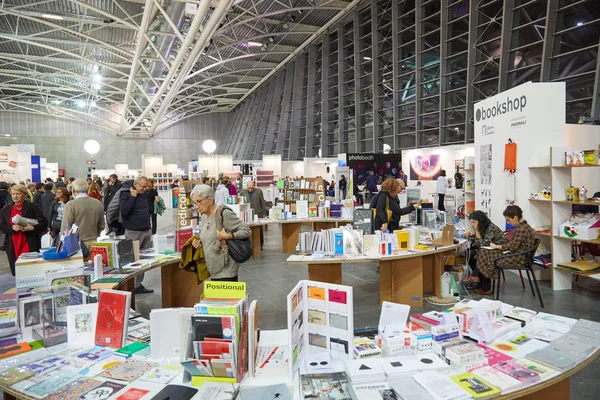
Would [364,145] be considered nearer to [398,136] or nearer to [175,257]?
[398,136]

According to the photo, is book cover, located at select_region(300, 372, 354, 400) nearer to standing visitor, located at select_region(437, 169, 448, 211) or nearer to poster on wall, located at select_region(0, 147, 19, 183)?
standing visitor, located at select_region(437, 169, 448, 211)

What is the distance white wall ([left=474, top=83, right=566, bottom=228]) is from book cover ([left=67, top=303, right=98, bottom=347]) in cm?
584

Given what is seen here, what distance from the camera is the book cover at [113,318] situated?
2395mm

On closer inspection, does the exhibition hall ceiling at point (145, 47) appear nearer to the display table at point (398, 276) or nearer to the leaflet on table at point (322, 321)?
the display table at point (398, 276)

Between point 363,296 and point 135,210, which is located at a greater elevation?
point 135,210

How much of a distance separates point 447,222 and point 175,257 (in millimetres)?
3700

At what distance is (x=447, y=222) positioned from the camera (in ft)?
18.8

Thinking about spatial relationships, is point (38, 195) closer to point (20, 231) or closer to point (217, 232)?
point (20, 231)

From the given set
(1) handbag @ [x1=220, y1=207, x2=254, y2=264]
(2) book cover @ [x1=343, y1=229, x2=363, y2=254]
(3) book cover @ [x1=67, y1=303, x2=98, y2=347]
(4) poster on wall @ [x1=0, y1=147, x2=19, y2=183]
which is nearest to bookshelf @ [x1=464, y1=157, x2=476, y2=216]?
(2) book cover @ [x1=343, y1=229, x2=363, y2=254]

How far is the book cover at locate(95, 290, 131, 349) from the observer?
94.3 inches

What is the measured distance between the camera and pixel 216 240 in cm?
328

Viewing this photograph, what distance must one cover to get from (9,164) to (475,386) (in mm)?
16207

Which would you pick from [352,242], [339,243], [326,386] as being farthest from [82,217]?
[326,386]

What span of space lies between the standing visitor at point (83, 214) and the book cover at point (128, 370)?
8.50 feet
